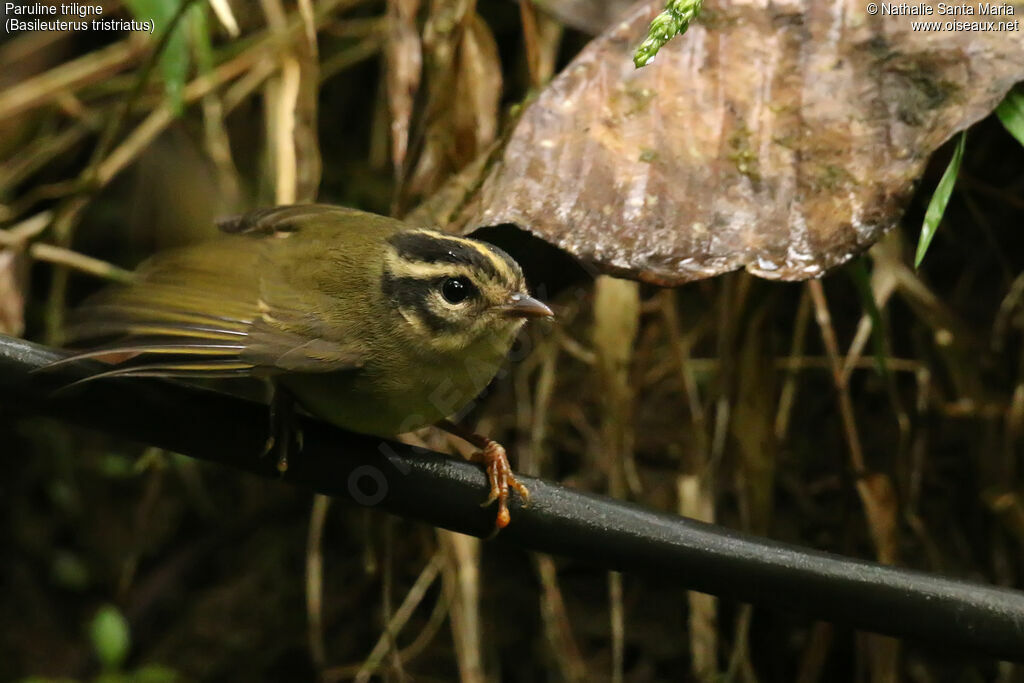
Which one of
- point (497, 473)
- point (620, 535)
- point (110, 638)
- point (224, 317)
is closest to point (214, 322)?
point (224, 317)

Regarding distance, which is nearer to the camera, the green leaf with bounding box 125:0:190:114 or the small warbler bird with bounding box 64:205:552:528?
the small warbler bird with bounding box 64:205:552:528

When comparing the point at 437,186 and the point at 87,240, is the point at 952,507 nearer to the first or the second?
the point at 437,186

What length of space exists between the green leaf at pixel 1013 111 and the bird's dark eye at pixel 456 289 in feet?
3.80

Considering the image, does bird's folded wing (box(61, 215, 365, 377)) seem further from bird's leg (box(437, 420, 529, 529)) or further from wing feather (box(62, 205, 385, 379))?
bird's leg (box(437, 420, 529, 529))

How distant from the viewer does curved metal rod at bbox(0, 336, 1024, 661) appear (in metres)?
1.75

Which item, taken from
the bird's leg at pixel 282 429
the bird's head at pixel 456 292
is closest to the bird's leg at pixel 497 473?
the bird's head at pixel 456 292

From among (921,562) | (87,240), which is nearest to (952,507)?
(921,562)

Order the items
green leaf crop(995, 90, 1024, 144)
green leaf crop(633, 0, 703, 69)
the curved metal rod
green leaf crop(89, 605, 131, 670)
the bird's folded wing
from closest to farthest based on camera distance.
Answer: the curved metal rod
green leaf crop(633, 0, 703, 69)
the bird's folded wing
green leaf crop(995, 90, 1024, 144)
green leaf crop(89, 605, 131, 670)

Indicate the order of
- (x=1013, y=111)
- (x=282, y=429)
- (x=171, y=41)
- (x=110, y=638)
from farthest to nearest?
(x=110, y=638), (x=171, y=41), (x=1013, y=111), (x=282, y=429)

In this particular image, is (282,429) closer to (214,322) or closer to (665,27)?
(214,322)

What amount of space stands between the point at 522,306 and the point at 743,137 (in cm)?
66

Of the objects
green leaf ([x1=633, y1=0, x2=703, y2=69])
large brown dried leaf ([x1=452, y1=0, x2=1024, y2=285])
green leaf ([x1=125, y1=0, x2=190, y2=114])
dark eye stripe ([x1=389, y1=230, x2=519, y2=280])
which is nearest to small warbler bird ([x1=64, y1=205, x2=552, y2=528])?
dark eye stripe ([x1=389, y1=230, x2=519, y2=280])

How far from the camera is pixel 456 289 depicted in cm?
224

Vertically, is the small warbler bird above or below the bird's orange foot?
above
